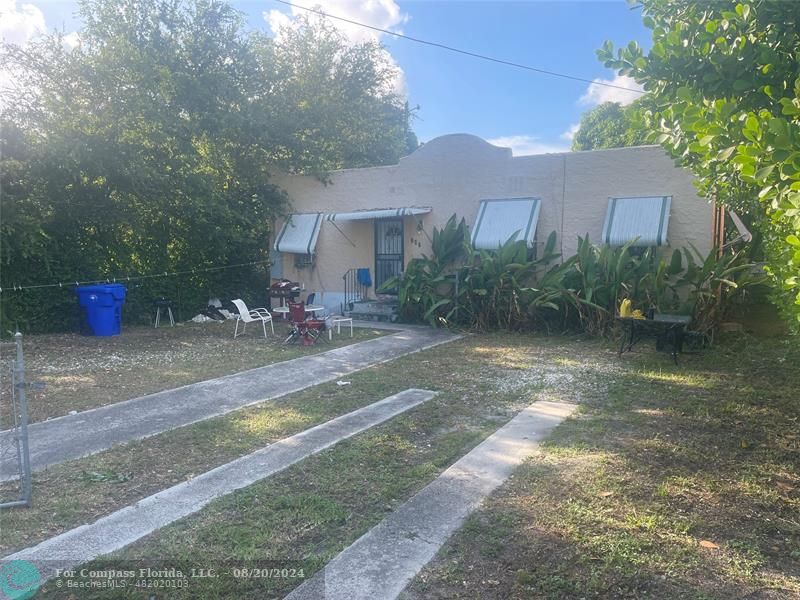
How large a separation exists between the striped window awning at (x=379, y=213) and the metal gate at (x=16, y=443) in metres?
8.29

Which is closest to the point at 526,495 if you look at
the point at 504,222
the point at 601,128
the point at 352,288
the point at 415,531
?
the point at 415,531

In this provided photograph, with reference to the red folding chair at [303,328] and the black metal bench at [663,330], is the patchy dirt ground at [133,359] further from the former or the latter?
the black metal bench at [663,330]

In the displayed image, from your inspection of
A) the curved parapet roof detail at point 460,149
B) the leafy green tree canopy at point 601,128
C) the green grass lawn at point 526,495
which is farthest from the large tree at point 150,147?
the leafy green tree canopy at point 601,128

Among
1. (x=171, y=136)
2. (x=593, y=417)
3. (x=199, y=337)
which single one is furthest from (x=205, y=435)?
(x=171, y=136)

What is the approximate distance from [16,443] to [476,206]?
10548mm

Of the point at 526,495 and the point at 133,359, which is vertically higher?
the point at 526,495

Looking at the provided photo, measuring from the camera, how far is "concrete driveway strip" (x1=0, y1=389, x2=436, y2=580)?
3219 mm

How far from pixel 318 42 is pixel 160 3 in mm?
7777

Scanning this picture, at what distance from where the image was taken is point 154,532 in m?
3.47

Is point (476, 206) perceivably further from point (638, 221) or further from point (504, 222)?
point (638, 221)

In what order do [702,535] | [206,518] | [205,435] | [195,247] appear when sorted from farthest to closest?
1. [195,247]
2. [205,435]
3. [206,518]
4. [702,535]

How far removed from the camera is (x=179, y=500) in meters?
3.91

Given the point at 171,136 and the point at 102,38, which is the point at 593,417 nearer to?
the point at 171,136

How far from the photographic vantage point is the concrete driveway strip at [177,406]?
505cm
